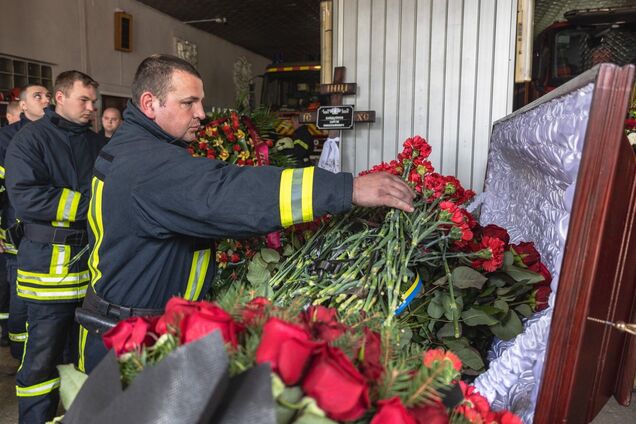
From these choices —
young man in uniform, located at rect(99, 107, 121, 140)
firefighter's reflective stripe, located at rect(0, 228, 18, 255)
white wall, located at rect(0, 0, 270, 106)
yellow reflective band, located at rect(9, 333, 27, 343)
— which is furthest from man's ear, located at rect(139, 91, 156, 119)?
white wall, located at rect(0, 0, 270, 106)

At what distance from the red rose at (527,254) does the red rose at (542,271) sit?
1cm

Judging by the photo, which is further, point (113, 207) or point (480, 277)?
point (113, 207)

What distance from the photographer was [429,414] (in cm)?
62

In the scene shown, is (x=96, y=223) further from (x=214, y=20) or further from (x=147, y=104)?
(x=214, y=20)

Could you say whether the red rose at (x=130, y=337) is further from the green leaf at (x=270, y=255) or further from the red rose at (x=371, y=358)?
the green leaf at (x=270, y=255)

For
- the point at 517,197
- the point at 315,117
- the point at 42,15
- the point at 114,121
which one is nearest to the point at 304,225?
the point at 517,197

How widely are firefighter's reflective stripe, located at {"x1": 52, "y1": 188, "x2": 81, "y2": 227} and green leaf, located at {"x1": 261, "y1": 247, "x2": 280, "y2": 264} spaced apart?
4.63 feet

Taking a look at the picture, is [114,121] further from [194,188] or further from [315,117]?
[194,188]

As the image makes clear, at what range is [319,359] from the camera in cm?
57

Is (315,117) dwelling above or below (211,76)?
below

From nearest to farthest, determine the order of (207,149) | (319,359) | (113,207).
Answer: (319,359)
(113,207)
(207,149)

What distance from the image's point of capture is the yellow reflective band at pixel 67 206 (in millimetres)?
2496

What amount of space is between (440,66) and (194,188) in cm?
196

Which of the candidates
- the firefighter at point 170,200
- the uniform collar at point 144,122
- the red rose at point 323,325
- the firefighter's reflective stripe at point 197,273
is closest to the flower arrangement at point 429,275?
the firefighter at point 170,200
